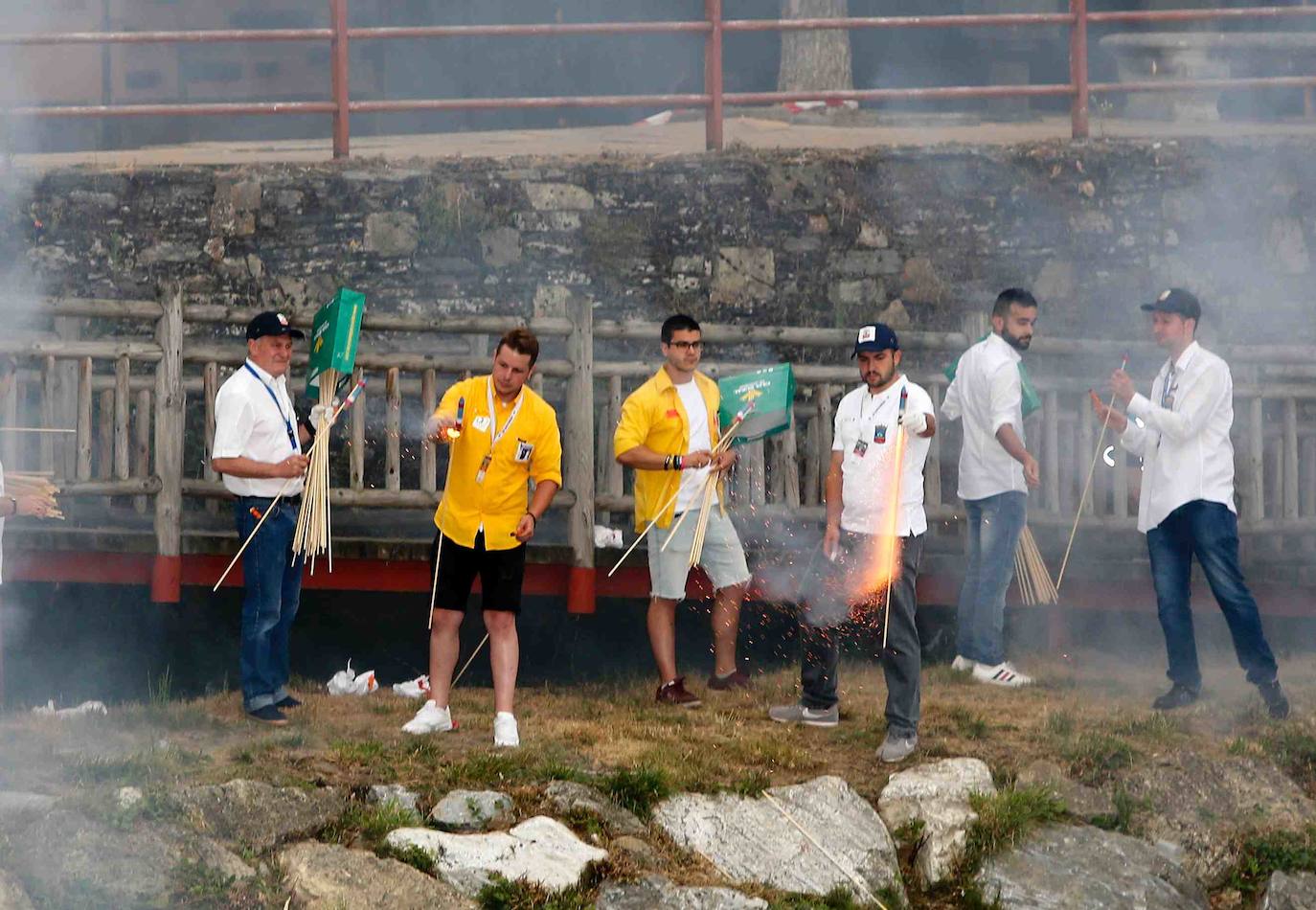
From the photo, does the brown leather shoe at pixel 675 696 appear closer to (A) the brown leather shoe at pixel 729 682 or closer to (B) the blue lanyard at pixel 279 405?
(A) the brown leather shoe at pixel 729 682

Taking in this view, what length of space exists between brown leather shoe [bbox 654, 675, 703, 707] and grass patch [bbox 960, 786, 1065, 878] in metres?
1.66

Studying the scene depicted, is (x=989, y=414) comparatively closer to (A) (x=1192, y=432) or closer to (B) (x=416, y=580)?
(A) (x=1192, y=432)

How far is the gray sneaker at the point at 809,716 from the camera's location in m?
7.48

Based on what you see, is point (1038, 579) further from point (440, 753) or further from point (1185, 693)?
point (440, 753)

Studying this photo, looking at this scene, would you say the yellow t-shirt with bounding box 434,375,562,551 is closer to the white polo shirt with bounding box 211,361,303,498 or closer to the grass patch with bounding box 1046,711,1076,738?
the white polo shirt with bounding box 211,361,303,498

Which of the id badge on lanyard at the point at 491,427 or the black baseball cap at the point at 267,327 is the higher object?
the black baseball cap at the point at 267,327

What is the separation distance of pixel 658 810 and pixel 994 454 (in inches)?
102

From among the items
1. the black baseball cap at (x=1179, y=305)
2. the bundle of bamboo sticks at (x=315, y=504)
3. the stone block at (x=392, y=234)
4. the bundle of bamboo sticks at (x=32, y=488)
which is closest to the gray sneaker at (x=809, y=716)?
the bundle of bamboo sticks at (x=315, y=504)

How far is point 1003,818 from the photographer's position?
6426 millimetres

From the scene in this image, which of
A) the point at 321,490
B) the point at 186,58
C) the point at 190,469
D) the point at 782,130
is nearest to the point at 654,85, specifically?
the point at 782,130

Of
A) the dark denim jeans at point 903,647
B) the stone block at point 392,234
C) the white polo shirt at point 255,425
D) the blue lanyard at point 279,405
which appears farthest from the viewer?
the stone block at point 392,234

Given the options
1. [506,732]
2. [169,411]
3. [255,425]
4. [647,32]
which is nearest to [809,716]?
[506,732]

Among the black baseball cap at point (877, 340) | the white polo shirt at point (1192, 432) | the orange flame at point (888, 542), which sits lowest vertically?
the orange flame at point (888, 542)

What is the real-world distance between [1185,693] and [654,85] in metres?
9.11
